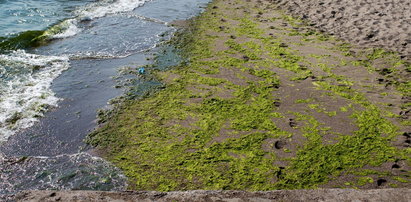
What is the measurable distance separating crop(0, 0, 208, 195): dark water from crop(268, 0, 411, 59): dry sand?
3319 millimetres

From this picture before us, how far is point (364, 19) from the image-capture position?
27.0ft

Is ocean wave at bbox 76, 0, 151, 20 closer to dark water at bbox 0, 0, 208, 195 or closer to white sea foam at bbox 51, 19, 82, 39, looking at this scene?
dark water at bbox 0, 0, 208, 195

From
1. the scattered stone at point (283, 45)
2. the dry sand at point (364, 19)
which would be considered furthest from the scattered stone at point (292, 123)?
the dry sand at point (364, 19)

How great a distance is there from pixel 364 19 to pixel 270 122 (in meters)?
4.59

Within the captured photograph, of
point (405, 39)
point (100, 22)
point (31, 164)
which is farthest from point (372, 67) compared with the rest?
point (100, 22)

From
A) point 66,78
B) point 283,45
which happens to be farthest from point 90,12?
point 283,45

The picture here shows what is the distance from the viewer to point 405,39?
721 centimetres

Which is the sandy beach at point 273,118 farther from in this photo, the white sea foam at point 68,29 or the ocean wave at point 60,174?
the white sea foam at point 68,29

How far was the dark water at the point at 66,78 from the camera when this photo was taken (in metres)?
4.30

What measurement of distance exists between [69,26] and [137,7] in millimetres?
2416

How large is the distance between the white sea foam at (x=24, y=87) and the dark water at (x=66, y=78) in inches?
0.5

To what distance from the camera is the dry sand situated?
289 inches

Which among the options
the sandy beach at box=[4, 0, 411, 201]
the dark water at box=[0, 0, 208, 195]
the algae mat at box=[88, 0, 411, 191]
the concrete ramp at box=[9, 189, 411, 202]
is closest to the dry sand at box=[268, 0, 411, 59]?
the sandy beach at box=[4, 0, 411, 201]

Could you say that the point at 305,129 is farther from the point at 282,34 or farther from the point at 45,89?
the point at 45,89
